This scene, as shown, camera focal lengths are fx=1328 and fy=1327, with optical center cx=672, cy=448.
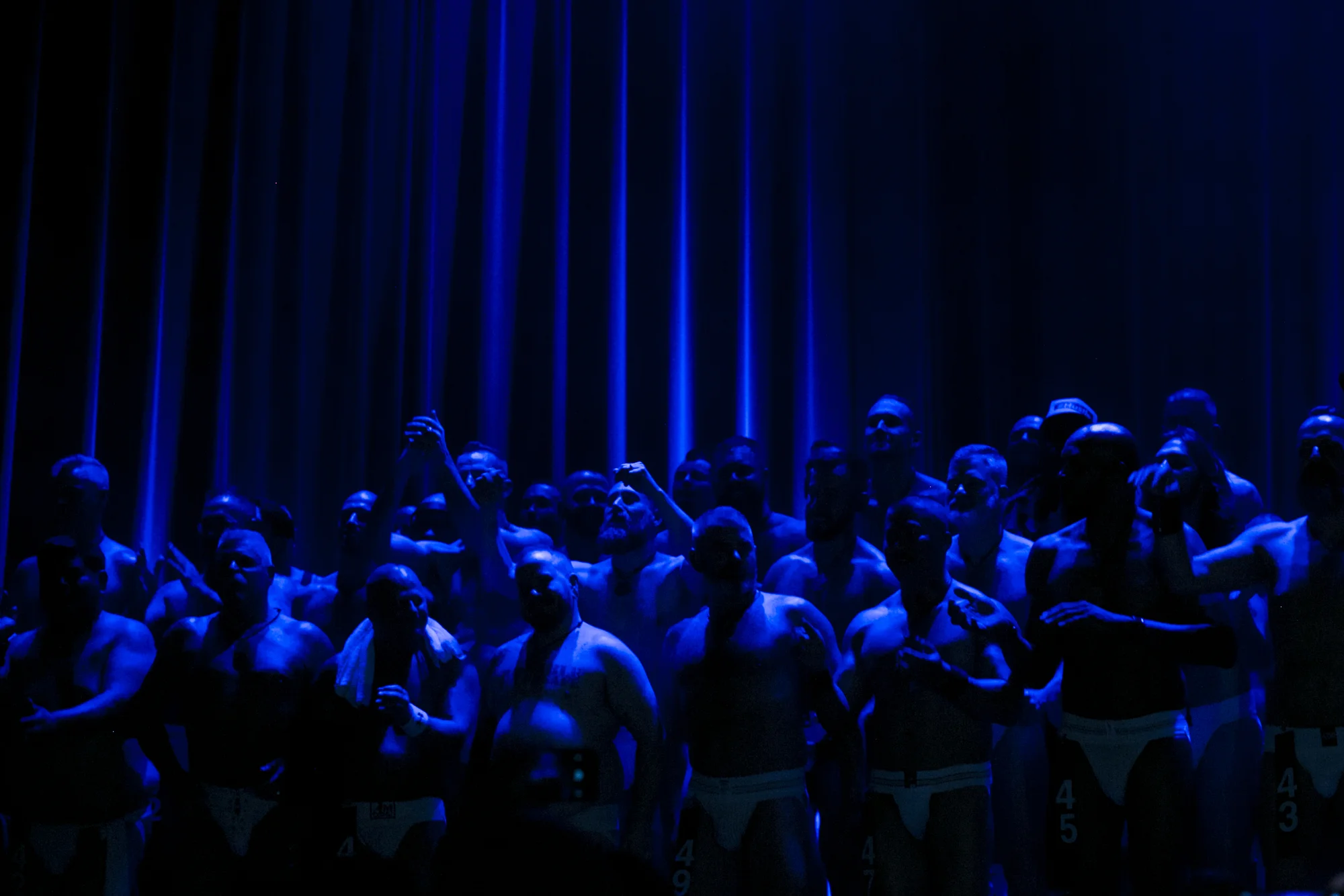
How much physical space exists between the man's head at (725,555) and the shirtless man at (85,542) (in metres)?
2.64

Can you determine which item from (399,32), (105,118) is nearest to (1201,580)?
(399,32)

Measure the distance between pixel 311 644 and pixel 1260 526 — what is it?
3.26 m

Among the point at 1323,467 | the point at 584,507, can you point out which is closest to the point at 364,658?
the point at 584,507

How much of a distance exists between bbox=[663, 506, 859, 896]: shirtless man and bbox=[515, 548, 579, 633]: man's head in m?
0.44

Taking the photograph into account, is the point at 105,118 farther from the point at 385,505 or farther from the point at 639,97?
the point at 385,505

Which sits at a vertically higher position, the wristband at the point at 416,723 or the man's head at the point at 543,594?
the man's head at the point at 543,594

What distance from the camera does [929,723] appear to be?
412 centimetres

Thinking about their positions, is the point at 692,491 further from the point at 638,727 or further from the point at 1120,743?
the point at 1120,743

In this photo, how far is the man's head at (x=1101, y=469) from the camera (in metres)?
4.07

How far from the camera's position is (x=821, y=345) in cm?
749

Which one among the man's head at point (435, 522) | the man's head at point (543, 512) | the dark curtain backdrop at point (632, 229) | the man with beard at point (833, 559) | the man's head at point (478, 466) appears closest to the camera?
the man with beard at point (833, 559)

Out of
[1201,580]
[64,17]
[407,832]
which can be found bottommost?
[407,832]

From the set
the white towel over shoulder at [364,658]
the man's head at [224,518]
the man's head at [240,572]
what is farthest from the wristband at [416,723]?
the man's head at [224,518]

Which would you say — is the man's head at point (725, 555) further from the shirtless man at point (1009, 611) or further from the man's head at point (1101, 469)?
the man's head at point (1101, 469)
